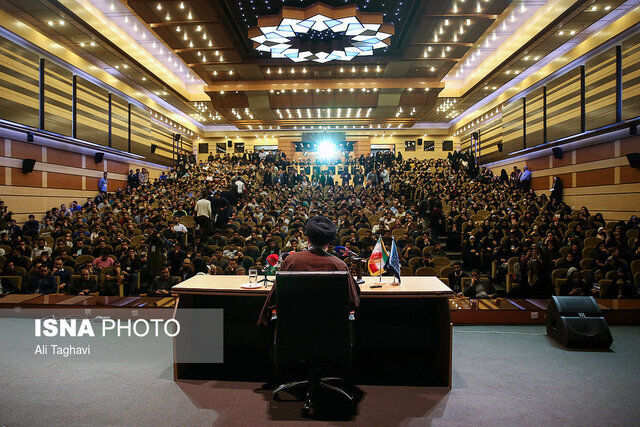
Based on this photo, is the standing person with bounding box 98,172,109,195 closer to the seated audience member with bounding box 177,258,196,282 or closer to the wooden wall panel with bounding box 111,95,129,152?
the wooden wall panel with bounding box 111,95,129,152

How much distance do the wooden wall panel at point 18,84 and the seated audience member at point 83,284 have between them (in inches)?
284

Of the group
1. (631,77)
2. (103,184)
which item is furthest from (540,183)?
(103,184)

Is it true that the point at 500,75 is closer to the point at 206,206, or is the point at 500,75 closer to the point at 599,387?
the point at 206,206

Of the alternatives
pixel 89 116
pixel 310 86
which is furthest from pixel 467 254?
pixel 89 116

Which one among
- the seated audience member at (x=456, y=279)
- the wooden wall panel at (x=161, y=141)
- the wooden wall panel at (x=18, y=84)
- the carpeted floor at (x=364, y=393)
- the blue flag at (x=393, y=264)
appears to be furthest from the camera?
the wooden wall panel at (x=161, y=141)

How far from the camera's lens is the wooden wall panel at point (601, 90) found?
1041 centimetres

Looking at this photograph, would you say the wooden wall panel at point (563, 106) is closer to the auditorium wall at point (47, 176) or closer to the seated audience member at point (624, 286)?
the seated audience member at point (624, 286)

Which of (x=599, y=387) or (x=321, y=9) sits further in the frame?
(x=321, y=9)

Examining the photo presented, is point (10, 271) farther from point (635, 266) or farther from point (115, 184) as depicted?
point (635, 266)

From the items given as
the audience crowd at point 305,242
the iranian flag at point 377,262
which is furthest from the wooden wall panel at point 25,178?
the iranian flag at point 377,262

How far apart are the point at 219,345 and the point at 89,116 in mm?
14546

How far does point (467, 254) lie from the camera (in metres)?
7.78

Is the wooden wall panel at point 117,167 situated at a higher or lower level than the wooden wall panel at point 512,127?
lower

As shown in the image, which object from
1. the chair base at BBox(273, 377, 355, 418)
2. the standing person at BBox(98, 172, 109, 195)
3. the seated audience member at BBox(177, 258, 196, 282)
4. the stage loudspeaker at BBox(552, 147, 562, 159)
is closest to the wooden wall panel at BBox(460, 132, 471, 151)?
the stage loudspeaker at BBox(552, 147, 562, 159)
